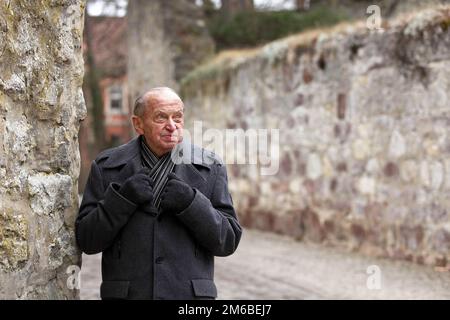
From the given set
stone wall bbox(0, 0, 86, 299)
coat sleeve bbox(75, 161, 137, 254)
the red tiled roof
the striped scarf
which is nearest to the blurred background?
stone wall bbox(0, 0, 86, 299)

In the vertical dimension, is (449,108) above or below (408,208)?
above

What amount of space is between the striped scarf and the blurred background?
3.13m

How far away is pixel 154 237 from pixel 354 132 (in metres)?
5.86

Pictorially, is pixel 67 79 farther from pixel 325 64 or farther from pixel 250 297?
pixel 325 64

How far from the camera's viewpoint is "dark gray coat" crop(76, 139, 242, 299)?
108 inches

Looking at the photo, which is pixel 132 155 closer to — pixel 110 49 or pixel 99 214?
pixel 99 214

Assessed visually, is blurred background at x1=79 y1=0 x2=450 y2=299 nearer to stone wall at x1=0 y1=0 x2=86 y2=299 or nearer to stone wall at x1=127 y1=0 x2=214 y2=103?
stone wall at x1=127 y1=0 x2=214 y2=103

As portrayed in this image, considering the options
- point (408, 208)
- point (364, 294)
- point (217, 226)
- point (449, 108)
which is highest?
point (449, 108)

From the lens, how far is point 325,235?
889 centimetres

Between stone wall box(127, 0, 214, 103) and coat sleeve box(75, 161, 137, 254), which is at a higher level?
stone wall box(127, 0, 214, 103)

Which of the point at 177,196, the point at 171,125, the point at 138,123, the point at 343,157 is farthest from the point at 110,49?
the point at 177,196

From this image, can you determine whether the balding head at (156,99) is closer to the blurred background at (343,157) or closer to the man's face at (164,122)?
the man's face at (164,122)

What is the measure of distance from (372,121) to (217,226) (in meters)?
5.55

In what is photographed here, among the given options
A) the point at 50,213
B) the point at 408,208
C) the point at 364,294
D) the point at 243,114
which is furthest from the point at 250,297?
the point at 243,114
